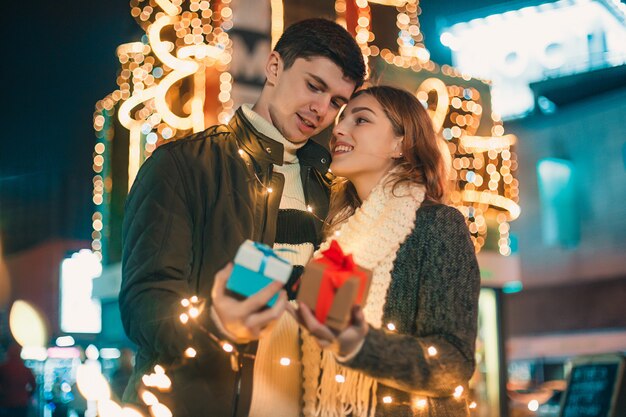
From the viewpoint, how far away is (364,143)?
3.07 m

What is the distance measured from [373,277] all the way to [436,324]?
0.36 metres

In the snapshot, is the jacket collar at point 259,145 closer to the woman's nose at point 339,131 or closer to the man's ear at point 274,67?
the woman's nose at point 339,131

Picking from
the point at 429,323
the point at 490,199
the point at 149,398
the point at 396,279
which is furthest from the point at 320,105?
the point at 490,199

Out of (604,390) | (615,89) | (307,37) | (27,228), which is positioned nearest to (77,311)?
(27,228)

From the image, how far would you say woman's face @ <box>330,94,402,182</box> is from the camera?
3.05m

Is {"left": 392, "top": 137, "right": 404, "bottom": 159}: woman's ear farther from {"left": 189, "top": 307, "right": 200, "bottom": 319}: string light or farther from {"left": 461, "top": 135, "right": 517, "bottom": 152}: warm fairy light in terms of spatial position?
{"left": 461, "top": 135, "right": 517, "bottom": 152}: warm fairy light

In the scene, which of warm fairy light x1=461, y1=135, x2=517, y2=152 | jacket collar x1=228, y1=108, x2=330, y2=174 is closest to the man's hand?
jacket collar x1=228, y1=108, x2=330, y2=174

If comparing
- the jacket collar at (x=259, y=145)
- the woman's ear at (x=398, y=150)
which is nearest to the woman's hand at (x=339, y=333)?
the jacket collar at (x=259, y=145)

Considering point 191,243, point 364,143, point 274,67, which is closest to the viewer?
point 191,243

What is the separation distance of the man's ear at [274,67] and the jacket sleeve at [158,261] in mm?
788

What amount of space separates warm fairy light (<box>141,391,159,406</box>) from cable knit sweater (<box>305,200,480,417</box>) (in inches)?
27.5

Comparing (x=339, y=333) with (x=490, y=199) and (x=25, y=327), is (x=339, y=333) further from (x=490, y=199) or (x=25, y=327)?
(x=25, y=327)

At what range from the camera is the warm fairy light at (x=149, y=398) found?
250 cm

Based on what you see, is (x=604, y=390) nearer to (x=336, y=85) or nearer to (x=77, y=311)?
(x=336, y=85)
